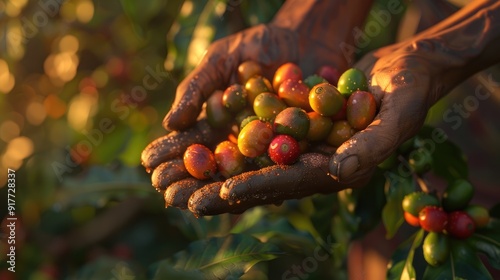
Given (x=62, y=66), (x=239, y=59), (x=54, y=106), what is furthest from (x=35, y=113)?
(x=239, y=59)

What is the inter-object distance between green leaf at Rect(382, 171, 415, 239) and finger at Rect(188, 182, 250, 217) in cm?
49

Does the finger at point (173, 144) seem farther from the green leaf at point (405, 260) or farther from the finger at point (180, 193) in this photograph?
the green leaf at point (405, 260)

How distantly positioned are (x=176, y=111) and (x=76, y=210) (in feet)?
3.81

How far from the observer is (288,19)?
174 cm

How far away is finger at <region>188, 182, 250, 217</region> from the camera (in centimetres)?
115

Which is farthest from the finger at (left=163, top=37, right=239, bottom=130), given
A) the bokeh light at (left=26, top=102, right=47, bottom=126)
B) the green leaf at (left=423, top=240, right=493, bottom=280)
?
the bokeh light at (left=26, top=102, right=47, bottom=126)

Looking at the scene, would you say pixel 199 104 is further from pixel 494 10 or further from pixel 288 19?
pixel 494 10

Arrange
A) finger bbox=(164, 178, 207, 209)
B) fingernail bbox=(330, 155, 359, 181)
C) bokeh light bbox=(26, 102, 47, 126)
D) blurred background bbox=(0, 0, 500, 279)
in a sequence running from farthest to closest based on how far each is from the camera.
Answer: bokeh light bbox=(26, 102, 47, 126)
blurred background bbox=(0, 0, 500, 279)
finger bbox=(164, 178, 207, 209)
fingernail bbox=(330, 155, 359, 181)

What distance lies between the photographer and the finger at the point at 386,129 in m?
1.07

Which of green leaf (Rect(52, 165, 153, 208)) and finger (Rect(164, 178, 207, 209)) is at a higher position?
finger (Rect(164, 178, 207, 209))

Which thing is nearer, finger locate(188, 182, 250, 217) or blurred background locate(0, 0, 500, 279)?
finger locate(188, 182, 250, 217)

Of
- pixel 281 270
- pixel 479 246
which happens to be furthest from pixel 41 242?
pixel 479 246

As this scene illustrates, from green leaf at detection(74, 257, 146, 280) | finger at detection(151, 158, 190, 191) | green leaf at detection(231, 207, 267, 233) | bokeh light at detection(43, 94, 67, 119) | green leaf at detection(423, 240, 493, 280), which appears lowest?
green leaf at detection(423, 240, 493, 280)

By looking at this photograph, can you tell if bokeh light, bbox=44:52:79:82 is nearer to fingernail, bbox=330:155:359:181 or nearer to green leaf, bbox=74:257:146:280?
green leaf, bbox=74:257:146:280
